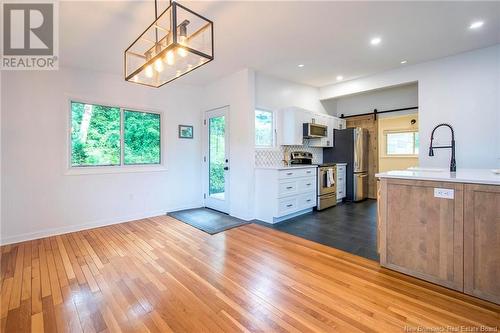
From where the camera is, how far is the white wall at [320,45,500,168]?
141 inches

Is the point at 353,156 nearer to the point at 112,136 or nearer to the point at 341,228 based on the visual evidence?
the point at 341,228

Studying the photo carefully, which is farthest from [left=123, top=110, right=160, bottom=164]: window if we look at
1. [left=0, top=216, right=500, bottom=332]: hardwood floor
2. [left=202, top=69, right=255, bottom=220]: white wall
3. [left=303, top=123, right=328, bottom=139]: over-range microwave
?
[left=303, top=123, right=328, bottom=139]: over-range microwave

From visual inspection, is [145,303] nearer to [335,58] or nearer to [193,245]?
[193,245]

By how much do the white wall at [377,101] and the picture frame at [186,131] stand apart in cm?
358

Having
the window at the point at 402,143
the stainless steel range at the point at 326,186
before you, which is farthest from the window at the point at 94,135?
the window at the point at 402,143

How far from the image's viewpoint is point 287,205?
4.24 m

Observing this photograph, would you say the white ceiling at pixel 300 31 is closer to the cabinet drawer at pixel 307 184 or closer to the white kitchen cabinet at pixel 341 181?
the cabinet drawer at pixel 307 184

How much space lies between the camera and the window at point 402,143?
6.70 metres

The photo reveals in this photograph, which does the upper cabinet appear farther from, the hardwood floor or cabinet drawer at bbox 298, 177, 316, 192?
the hardwood floor

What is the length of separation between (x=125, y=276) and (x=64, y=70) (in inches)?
135

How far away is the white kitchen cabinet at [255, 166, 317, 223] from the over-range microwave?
95cm

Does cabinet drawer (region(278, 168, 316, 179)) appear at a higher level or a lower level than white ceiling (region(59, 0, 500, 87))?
lower

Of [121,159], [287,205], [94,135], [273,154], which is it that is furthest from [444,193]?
[94,135]

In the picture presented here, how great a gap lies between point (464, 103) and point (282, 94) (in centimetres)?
311
